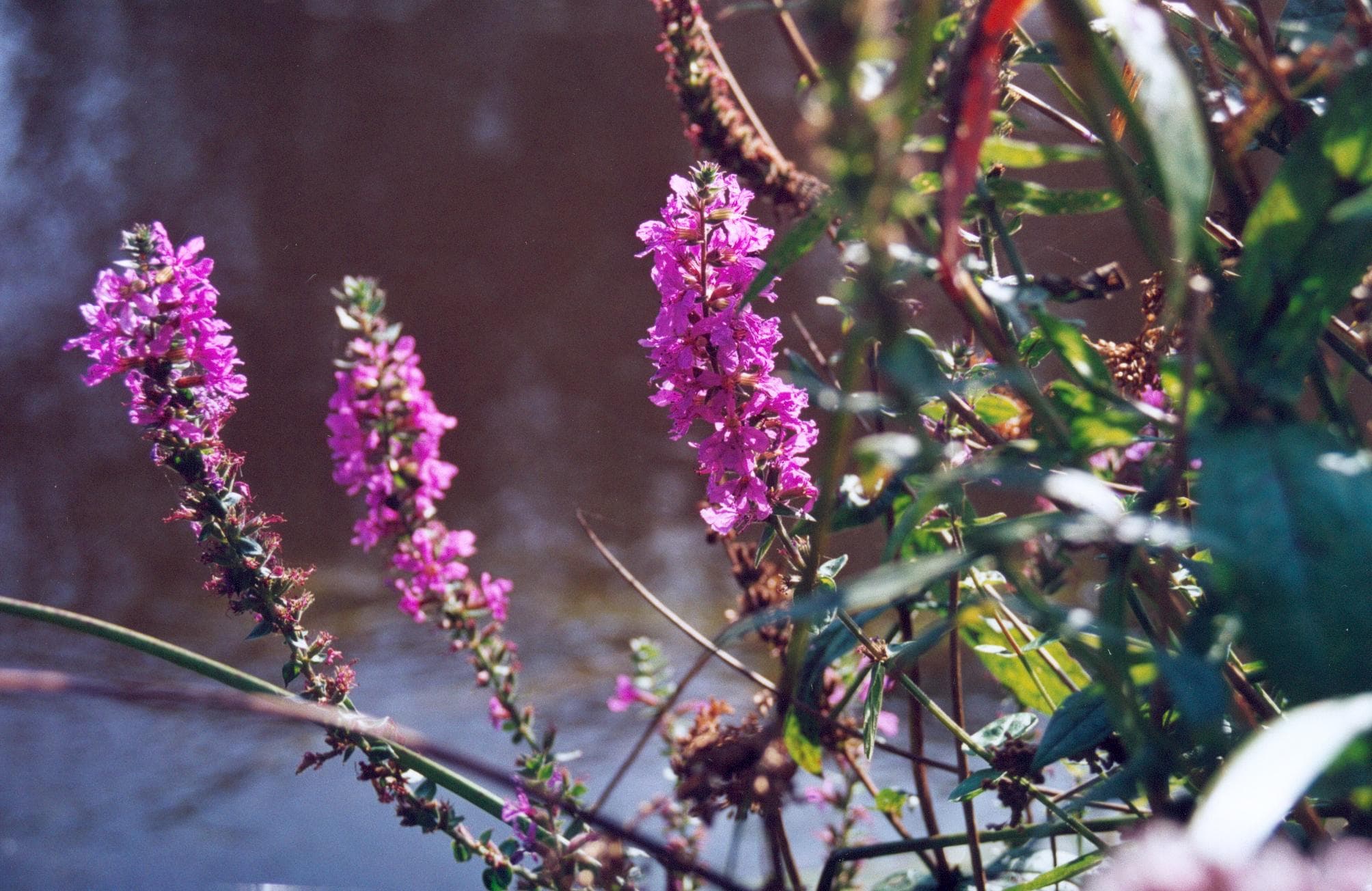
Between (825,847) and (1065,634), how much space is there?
60 cm

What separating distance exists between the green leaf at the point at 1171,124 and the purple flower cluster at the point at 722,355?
0.19 metres

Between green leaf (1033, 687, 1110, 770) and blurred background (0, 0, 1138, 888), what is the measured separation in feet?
1.76

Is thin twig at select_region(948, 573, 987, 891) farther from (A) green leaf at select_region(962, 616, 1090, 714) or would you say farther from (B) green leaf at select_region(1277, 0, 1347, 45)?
(B) green leaf at select_region(1277, 0, 1347, 45)

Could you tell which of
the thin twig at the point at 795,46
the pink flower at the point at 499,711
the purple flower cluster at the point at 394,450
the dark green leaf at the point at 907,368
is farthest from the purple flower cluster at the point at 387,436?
the dark green leaf at the point at 907,368

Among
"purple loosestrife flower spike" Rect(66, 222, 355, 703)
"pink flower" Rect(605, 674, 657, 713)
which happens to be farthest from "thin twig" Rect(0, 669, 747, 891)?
"pink flower" Rect(605, 674, 657, 713)

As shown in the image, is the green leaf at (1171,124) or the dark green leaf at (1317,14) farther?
the dark green leaf at (1317,14)

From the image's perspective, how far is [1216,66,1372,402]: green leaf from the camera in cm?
20

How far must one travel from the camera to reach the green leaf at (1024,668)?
50cm

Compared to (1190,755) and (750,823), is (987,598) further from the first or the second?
(750,823)

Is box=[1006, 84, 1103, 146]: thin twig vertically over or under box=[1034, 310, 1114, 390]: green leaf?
over

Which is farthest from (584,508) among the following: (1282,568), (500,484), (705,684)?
(1282,568)

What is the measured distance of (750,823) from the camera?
0.64 meters

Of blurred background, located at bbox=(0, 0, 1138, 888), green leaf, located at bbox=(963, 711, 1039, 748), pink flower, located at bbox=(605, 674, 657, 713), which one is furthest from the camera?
blurred background, located at bbox=(0, 0, 1138, 888)

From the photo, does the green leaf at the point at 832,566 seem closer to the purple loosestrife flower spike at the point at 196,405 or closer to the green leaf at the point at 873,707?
the green leaf at the point at 873,707
